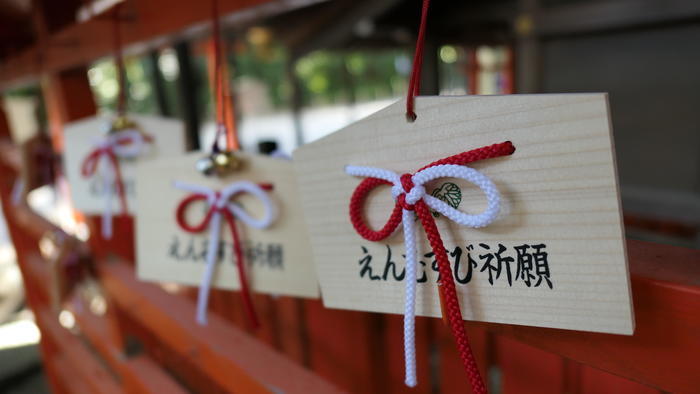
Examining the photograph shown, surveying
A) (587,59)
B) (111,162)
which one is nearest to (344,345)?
(111,162)

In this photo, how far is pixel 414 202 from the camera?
0.31 meters

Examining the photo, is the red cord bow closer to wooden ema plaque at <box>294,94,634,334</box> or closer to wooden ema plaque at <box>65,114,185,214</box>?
wooden ema plaque at <box>65,114,185,214</box>

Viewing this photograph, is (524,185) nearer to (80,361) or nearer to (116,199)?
(116,199)

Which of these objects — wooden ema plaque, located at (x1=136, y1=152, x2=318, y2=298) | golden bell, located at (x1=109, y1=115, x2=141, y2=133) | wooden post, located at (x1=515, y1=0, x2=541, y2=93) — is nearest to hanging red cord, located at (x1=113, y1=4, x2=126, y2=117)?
golden bell, located at (x1=109, y1=115, x2=141, y2=133)

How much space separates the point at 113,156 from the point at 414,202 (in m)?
0.58

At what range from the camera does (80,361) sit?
132 centimetres

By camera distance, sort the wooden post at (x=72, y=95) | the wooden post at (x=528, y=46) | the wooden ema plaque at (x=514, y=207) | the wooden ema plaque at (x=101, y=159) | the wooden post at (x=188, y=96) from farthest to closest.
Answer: the wooden post at (x=528, y=46), the wooden post at (x=188, y=96), the wooden post at (x=72, y=95), the wooden ema plaque at (x=101, y=159), the wooden ema plaque at (x=514, y=207)

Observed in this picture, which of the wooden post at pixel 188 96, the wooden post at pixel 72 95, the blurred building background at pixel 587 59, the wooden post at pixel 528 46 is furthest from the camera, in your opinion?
the wooden post at pixel 528 46

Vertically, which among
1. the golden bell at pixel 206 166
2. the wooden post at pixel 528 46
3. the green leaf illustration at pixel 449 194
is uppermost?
the wooden post at pixel 528 46

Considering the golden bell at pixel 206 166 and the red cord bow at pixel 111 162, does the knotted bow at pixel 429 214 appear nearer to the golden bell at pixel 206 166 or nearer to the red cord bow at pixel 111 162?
the golden bell at pixel 206 166

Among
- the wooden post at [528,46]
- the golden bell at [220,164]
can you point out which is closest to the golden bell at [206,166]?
the golden bell at [220,164]

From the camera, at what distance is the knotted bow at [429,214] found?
282 millimetres

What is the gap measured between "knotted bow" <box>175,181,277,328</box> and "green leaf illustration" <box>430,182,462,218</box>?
22cm

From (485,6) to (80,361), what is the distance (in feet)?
9.68
